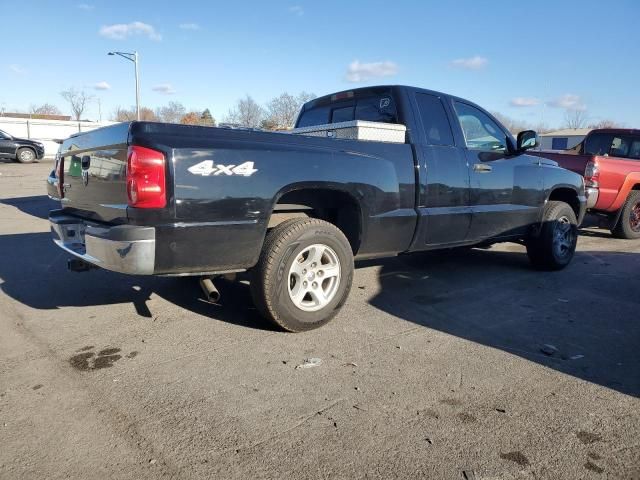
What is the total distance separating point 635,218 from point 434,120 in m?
6.42

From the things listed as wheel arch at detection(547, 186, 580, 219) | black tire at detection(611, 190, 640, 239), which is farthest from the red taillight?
black tire at detection(611, 190, 640, 239)

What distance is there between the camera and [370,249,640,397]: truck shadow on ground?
3.68 meters

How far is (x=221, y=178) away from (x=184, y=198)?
28 centimetres

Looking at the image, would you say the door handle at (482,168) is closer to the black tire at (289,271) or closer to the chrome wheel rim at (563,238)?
the chrome wheel rim at (563,238)

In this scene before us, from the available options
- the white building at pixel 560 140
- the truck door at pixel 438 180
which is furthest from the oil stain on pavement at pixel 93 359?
the white building at pixel 560 140

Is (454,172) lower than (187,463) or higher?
higher

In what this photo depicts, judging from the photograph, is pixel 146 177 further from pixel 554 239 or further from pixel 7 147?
pixel 7 147

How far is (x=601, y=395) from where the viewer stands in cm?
308

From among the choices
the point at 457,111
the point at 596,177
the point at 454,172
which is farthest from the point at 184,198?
the point at 596,177

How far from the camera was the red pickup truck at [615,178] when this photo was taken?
27.7ft

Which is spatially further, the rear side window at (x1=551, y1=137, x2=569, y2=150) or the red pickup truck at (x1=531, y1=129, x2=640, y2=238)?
the rear side window at (x1=551, y1=137, x2=569, y2=150)

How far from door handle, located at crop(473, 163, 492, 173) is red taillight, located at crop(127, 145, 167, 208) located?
331cm

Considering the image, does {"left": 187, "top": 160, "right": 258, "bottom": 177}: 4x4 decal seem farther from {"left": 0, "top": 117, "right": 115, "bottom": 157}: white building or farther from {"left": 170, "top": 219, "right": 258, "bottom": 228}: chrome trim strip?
{"left": 0, "top": 117, "right": 115, "bottom": 157}: white building

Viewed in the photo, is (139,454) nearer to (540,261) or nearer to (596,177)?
(540,261)
